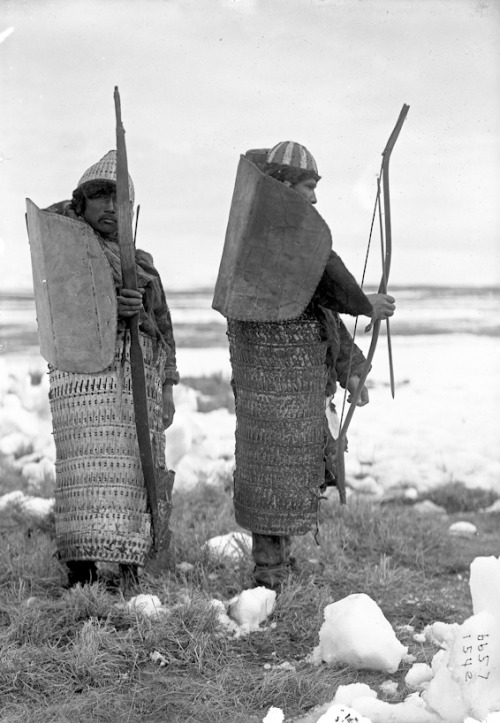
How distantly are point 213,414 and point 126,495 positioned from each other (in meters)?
3.50

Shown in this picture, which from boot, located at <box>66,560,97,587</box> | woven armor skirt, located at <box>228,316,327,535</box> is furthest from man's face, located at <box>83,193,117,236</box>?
boot, located at <box>66,560,97,587</box>

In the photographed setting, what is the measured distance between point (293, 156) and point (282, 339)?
67 centimetres

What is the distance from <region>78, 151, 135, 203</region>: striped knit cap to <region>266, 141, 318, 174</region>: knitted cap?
56 cm

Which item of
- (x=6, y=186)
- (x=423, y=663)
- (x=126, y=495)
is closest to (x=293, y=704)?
(x=423, y=663)

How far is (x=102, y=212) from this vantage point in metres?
3.49

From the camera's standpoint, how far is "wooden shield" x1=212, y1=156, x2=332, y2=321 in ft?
9.98

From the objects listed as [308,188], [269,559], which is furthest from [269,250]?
[269,559]

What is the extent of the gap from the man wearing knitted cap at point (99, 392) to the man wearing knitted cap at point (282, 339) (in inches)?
14.2

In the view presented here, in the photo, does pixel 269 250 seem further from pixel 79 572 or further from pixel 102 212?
pixel 79 572

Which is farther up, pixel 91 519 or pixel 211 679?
pixel 91 519

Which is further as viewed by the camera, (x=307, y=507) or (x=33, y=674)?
(x=307, y=507)

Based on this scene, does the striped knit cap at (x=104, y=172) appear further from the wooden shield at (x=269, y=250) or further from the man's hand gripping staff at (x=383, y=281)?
the man's hand gripping staff at (x=383, y=281)

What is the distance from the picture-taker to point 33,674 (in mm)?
2797

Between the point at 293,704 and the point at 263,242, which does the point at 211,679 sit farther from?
the point at 263,242
